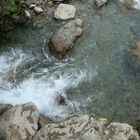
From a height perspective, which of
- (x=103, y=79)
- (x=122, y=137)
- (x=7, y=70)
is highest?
(x=122, y=137)

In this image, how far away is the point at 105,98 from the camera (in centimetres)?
833

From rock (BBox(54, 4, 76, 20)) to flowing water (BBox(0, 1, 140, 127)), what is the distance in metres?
0.25

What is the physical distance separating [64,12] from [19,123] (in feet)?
14.2

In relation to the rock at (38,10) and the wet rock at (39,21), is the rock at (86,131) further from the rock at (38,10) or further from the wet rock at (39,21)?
the rock at (38,10)

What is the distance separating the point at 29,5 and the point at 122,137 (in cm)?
573

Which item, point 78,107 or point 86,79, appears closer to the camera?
point 78,107

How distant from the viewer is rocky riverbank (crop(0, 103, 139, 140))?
20.2 ft

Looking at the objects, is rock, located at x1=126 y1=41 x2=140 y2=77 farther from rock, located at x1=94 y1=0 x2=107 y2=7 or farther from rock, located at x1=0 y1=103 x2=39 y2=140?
rock, located at x1=0 y1=103 x2=39 y2=140

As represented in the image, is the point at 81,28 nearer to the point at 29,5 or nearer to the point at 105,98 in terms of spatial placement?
the point at 29,5

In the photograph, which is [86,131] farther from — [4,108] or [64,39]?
[64,39]

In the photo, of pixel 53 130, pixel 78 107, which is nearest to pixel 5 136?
pixel 53 130

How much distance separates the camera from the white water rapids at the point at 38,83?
324 inches

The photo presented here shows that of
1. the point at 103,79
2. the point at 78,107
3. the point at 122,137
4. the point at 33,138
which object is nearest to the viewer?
the point at 122,137

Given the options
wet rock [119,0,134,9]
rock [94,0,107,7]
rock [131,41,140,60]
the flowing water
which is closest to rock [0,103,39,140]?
the flowing water
